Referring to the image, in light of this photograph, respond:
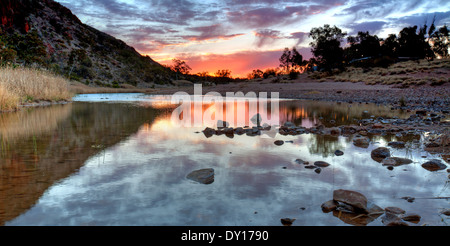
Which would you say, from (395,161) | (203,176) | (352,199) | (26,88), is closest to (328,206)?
(352,199)

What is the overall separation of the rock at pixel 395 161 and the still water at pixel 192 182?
145 millimetres

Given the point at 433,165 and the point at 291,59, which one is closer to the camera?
the point at 433,165

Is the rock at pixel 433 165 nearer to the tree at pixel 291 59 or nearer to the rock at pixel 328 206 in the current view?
the rock at pixel 328 206

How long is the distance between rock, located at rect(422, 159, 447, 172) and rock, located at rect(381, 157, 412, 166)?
328 mm

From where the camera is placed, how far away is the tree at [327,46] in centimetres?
5644

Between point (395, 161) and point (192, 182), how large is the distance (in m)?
3.79

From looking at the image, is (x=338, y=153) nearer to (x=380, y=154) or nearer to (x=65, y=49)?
(x=380, y=154)

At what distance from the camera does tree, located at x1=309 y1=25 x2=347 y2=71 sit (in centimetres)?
5644

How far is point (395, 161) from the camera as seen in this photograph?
5414 mm

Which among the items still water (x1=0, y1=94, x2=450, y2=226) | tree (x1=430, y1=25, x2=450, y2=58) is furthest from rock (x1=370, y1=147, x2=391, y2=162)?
tree (x1=430, y1=25, x2=450, y2=58)

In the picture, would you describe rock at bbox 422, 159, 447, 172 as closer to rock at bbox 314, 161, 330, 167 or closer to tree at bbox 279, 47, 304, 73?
rock at bbox 314, 161, 330, 167
